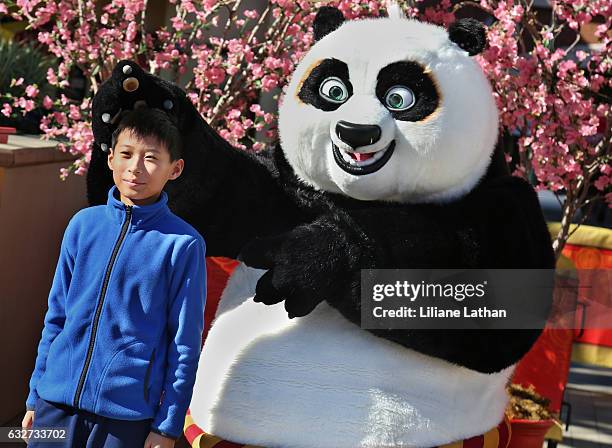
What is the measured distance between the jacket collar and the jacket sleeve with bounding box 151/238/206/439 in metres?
0.13

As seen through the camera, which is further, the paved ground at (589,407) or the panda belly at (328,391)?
the paved ground at (589,407)

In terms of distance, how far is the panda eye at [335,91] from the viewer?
2.56 metres

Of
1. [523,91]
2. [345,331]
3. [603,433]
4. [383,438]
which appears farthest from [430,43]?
[603,433]

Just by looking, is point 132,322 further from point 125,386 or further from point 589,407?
point 589,407

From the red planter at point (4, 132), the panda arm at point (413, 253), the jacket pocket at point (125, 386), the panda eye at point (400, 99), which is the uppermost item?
the panda eye at point (400, 99)

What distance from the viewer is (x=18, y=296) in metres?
4.26

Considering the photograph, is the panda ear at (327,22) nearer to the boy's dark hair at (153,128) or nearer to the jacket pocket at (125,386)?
the boy's dark hair at (153,128)

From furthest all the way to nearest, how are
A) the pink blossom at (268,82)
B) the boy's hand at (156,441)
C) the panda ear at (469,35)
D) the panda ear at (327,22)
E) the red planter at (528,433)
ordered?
the pink blossom at (268,82) → the red planter at (528,433) → the panda ear at (327,22) → the panda ear at (469,35) → the boy's hand at (156,441)

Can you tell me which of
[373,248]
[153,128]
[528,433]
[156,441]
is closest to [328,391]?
[373,248]

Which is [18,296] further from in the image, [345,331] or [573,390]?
[573,390]

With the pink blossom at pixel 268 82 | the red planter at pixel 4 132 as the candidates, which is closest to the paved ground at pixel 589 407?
the pink blossom at pixel 268 82

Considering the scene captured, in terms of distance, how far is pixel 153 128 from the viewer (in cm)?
230

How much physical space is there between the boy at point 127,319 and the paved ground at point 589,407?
147 inches

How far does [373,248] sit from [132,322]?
27.8 inches
